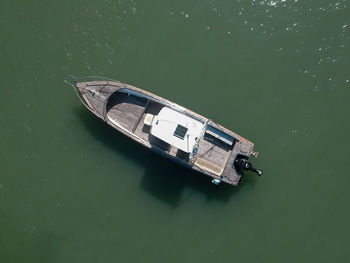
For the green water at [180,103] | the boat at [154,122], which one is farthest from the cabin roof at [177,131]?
the green water at [180,103]

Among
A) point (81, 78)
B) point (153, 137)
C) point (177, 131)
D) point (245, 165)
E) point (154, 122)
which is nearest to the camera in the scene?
point (177, 131)

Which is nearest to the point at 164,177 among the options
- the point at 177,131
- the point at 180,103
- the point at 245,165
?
the point at 177,131

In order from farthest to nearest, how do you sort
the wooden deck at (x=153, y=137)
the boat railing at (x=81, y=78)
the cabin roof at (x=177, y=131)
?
the boat railing at (x=81, y=78)
the wooden deck at (x=153, y=137)
the cabin roof at (x=177, y=131)

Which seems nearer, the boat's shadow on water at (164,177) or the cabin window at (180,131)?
the cabin window at (180,131)

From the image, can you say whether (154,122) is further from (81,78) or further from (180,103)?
(81,78)

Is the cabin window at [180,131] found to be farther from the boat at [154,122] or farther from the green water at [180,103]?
the green water at [180,103]

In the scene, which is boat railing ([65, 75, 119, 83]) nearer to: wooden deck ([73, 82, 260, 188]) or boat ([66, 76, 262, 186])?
boat ([66, 76, 262, 186])
